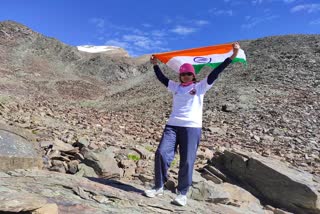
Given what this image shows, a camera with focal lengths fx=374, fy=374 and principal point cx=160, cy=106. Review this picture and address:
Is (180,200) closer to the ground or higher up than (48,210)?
closer to the ground

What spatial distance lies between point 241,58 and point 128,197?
3189 mm

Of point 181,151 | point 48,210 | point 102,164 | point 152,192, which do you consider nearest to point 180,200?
point 152,192

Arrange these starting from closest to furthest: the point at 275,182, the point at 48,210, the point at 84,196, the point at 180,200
Result: the point at 48,210 < the point at 84,196 < the point at 180,200 < the point at 275,182

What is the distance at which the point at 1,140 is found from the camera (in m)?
6.45

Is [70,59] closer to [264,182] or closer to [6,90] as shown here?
[6,90]

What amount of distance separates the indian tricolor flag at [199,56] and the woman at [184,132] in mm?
1389

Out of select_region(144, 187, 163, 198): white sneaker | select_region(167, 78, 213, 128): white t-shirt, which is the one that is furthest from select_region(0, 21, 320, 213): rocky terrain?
select_region(167, 78, 213, 128): white t-shirt

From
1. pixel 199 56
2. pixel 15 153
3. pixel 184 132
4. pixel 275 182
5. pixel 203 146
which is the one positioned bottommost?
pixel 275 182

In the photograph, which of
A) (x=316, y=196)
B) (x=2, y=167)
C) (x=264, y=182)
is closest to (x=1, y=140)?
(x=2, y=167)

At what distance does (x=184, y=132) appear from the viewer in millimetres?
5707

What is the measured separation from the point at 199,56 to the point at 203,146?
5474 millimetres

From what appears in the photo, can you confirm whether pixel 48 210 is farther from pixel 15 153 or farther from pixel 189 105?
pixel 189 105

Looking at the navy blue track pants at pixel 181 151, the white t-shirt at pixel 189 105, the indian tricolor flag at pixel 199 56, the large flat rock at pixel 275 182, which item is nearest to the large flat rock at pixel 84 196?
the navy blue track pants at pixel 181 151

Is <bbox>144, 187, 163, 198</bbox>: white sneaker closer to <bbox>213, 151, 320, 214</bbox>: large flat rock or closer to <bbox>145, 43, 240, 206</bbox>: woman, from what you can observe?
<bbox>145, 43, 240, 206</bbox>: woman
